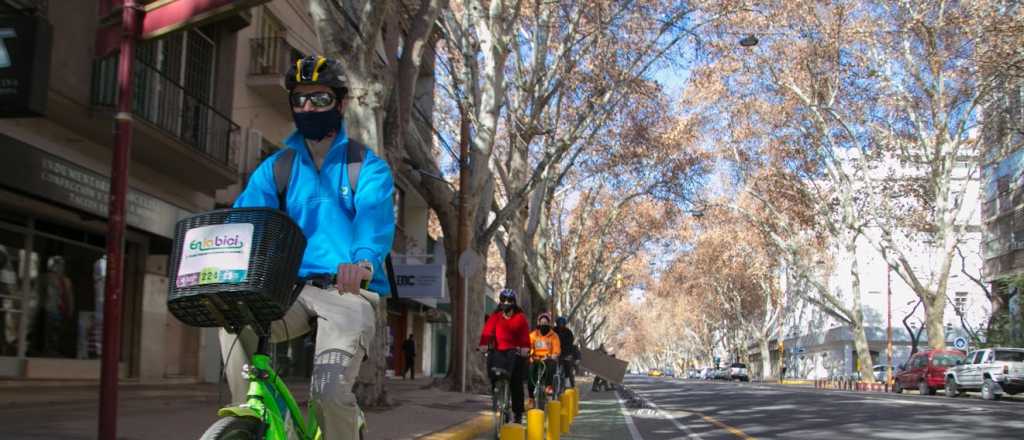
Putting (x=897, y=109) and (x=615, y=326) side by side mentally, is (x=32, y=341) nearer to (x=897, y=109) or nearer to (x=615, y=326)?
(x=897, y=109)

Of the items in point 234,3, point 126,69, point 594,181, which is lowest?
point 126,69

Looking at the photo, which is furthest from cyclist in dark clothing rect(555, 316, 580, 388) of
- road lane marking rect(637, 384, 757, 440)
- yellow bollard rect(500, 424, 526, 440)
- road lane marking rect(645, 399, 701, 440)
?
yellow bollard rect(500, 424, 526, 440)

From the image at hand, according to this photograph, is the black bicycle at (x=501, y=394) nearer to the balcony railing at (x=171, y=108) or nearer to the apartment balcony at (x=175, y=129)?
the apartment balcony at (x=175, y=129)

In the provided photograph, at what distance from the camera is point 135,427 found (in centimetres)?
856

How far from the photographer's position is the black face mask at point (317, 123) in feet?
12.2

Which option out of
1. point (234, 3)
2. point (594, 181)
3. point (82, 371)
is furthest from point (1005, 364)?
point (234, 3)

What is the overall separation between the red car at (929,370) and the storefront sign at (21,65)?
30.6 m

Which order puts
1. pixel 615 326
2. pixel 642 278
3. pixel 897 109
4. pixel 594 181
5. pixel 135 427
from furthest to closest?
pixel 615 326 → pixel 642 278 → pixel 594 181 → pixel 897 109 → pixel 135 427

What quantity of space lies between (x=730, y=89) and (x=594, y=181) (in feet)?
26.5

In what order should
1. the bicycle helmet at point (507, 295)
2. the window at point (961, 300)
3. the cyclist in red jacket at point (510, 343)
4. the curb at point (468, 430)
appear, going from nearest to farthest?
the curb at point (468, 430), the cyclist in red jacket at point (510, 343), the bicycle helmet at point (507, 295), the window at point (961, 300)

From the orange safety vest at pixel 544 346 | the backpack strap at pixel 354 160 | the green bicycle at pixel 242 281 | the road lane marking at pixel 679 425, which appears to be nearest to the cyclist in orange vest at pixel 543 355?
the orange safety vest at pixel 544 346

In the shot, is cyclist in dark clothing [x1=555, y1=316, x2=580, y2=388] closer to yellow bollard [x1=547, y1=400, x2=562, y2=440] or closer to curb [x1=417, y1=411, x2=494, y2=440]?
curb [x1=417, y1=411, x2=494, y2=440]

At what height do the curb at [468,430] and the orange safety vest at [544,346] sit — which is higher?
the orange safety vest at [544,346]

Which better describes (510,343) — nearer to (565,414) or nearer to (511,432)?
(565,414)
